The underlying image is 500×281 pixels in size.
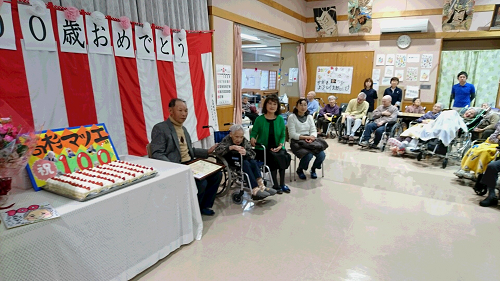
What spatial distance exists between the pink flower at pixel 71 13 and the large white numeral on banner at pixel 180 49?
1306 mm

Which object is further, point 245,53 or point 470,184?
point 245,53

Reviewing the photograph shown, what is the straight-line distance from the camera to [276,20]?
254 inches

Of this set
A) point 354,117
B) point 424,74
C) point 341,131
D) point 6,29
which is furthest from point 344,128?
point 6,29

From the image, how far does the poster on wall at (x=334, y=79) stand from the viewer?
7.68m

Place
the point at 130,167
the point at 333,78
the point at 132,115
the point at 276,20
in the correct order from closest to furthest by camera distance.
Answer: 1. the point at 130,167
2. the point at 132,115
3. the point at 276,20
4. the point at 333,78

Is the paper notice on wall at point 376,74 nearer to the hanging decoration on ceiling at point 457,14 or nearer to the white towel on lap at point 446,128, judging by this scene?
the hanging decoration on ceiling at point 457,14

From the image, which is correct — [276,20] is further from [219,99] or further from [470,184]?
[470,184]

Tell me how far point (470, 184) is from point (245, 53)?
35.3 ft

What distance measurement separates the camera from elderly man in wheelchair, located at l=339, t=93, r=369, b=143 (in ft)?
18.6

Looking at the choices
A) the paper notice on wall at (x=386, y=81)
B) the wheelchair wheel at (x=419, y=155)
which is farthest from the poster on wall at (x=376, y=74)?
the wheelchair wheel at (x=419, y=155)

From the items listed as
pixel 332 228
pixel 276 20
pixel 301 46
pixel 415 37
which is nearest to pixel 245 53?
pixel 301 46

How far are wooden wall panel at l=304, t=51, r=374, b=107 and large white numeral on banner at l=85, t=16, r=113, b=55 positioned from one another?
6.17m

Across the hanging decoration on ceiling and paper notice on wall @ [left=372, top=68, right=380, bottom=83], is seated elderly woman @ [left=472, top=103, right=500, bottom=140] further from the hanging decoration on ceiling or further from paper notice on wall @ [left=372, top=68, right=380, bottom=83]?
paper notice on wall @ [left=372, top=68, right=380, bottom=83]

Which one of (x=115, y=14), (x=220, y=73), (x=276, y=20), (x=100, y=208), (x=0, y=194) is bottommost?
(x=100, y=208)
